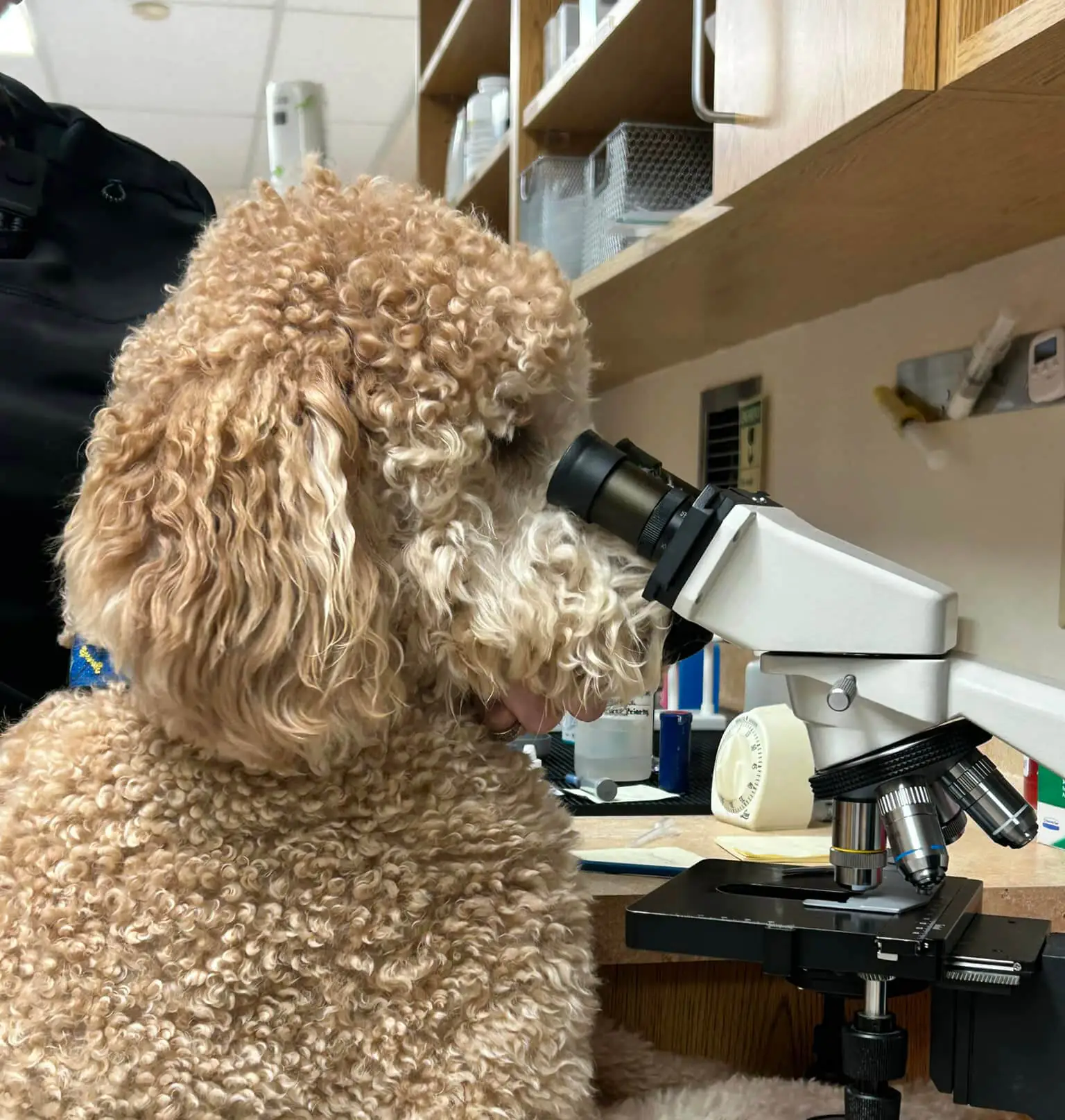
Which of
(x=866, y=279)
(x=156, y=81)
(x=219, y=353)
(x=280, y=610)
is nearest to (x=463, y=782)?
(x=280, y=610)

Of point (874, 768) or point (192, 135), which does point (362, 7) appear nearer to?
point (192, 135)

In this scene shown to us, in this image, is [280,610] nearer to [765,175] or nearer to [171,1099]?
[171,1099]

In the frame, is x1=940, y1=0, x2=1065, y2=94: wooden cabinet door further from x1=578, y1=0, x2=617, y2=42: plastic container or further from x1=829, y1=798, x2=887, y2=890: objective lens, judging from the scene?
x1=578, y1=0, x2=617, y2=42: plastic container

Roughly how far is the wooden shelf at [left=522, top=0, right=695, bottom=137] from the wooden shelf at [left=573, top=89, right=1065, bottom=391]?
299 mm

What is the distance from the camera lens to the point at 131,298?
103cm

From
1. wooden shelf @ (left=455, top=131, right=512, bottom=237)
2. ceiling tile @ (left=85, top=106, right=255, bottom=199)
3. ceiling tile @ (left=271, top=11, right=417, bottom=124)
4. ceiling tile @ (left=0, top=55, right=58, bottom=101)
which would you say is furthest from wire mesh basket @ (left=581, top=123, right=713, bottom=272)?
ceiling tile @ (left=85, top=106, right=255, bottom=199)

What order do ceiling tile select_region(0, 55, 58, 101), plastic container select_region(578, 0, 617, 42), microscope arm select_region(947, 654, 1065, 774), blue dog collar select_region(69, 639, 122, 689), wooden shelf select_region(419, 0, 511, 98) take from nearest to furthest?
1. microscope arm select_region(947, 654, 1065, 774)
2. blue dog collar select_region(69, 639, 122, 689)
3. plastic container select_region(578, 0, 617, 42)
4. wooden shelf select_region(419, 0, 511, 98)
5. ceiling tile select_region(0, 55, 58, 101)

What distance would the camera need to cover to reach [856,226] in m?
1.17

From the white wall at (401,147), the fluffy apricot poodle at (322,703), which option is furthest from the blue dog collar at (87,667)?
the white wall at (401,147)

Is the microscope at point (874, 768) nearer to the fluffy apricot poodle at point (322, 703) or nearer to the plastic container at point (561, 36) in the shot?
the fluffy apricot poodle at point (322, 703)

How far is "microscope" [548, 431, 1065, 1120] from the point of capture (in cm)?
59

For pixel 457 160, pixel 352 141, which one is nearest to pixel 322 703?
pixel 457 160

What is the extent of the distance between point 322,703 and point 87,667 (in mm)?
328

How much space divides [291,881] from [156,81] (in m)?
3.74
